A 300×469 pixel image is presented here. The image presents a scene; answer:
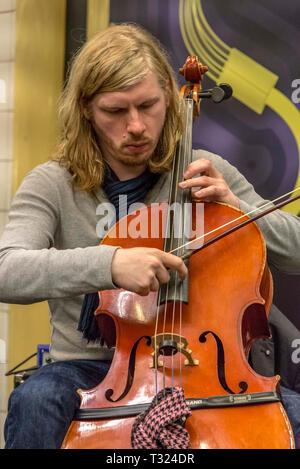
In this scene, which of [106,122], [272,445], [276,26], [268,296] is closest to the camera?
[272,445]

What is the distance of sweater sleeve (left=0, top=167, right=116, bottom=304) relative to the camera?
1.08 meters

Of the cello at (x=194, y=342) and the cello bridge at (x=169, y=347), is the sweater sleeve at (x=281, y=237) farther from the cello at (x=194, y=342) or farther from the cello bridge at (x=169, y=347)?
the cello bridge at (x=169, y=347)

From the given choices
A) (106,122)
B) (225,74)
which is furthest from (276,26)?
(106,122)

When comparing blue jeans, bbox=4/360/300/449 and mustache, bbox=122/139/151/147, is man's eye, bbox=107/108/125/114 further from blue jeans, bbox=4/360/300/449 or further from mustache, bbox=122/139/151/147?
blue jeans, bbox=4/360/300/449

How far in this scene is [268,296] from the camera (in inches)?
48.4

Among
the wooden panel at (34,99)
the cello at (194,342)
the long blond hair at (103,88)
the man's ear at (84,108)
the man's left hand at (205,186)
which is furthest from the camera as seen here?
the wooden panel at (34,99)

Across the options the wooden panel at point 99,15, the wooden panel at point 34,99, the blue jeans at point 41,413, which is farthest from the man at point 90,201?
the wooden panel at point 99,15

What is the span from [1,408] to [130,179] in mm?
1237

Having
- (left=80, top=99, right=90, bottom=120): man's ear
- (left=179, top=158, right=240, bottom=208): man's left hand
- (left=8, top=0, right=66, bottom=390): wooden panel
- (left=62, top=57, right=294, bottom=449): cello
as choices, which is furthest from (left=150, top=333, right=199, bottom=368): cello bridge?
(left=8, top=0, right=66, bottom=390): wooden panel

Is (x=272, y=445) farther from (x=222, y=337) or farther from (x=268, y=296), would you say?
(x=268, y=296)

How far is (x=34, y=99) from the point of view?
7.63 ft

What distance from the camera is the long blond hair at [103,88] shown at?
1347 millimetres

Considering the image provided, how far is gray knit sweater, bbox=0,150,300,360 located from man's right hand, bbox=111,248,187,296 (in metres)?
0.09

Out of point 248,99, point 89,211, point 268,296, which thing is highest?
point 248,99
